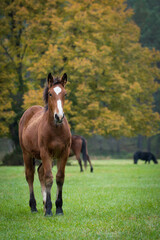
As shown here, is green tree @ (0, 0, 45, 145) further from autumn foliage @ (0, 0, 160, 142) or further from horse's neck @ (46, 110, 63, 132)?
horse's neck @ (46, 110, 63, 132)

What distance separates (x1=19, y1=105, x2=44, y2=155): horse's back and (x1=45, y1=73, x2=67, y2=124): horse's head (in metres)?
0.78

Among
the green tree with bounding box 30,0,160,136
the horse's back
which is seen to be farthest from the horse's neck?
the green tree with bounding box 30,0,160,136

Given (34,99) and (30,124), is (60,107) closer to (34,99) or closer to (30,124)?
(30,124)

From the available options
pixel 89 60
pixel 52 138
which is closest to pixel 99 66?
pixel 89 60

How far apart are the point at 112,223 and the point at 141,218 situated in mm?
714

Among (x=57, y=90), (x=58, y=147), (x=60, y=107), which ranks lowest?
(x=58, y=147)

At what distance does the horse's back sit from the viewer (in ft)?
23.7

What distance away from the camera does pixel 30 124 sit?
24.7ft

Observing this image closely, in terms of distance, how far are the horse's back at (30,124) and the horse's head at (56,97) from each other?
0.78 meters

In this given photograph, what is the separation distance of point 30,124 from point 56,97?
1.69 m

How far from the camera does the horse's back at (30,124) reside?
722 centimetres

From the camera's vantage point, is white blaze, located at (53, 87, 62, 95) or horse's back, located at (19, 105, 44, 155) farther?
horse's back, located at (19, 105, 44, 155)

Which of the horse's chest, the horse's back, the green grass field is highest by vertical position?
the horse's back

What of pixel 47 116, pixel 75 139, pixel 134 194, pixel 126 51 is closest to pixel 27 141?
pixel 47 116
